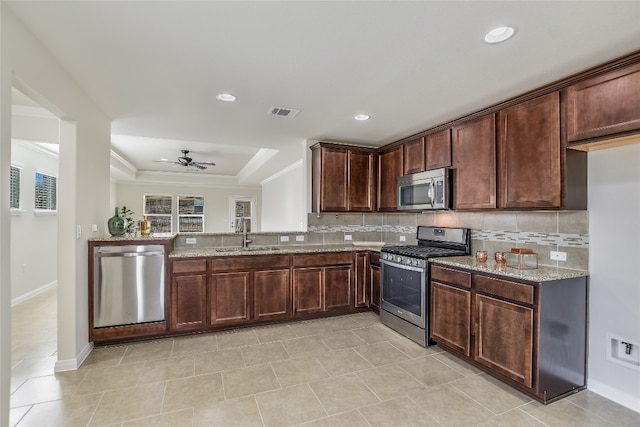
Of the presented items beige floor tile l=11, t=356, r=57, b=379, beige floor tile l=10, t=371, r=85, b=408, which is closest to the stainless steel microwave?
beige floor tile l=10, t=371, r=85, b=408

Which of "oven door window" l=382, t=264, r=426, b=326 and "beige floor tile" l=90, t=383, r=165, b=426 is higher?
"oven door window" l=382, t=264, r=426, b=326

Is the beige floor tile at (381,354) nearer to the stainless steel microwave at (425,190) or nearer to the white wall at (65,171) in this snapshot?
the stainless steel microwave at (425,190)

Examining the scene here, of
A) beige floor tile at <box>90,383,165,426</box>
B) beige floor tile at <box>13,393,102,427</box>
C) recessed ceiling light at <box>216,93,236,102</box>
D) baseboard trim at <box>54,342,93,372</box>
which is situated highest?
recessed ceiling light at <box>216,93,236,102</box>

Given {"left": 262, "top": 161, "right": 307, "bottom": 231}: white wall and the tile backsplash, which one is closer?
the tile backsplash

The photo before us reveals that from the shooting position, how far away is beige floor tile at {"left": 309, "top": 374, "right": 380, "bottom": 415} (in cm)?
225

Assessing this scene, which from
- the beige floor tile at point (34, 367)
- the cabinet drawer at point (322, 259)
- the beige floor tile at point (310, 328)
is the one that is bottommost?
the beige floor tile at point (310, 328)

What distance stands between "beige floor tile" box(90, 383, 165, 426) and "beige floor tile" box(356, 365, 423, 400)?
5.18ft

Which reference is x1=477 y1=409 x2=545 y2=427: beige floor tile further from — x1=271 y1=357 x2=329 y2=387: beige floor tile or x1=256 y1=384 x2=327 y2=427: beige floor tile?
x1=271 y1=357 x2=329 y2=387: beige floor tile

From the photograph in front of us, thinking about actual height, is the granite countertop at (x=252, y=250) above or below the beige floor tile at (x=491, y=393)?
above

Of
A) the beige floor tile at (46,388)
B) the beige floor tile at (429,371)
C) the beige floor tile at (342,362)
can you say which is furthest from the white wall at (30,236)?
the beige floor tile at (429,371)

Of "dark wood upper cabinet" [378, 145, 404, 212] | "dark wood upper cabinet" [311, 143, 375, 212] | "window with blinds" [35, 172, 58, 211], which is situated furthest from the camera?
"window with blinds" [35, 172, 58, 211]

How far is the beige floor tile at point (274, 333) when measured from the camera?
3.48m

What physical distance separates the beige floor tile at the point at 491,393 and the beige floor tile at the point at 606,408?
371 millimetres

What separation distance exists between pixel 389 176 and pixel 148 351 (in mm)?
3586
